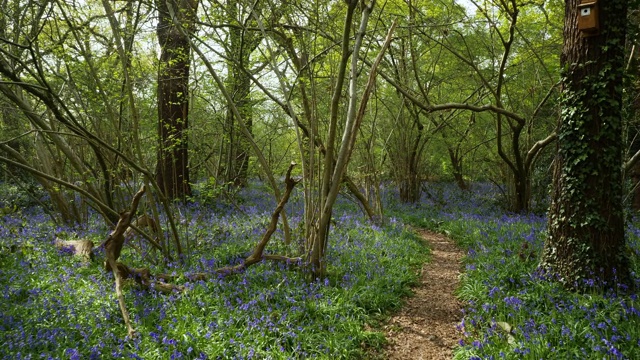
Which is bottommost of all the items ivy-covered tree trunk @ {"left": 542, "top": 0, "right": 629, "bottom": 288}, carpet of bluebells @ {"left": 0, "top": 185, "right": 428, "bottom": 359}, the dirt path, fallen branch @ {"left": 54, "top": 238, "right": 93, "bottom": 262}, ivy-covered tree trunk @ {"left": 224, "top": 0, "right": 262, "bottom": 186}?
the dirt path

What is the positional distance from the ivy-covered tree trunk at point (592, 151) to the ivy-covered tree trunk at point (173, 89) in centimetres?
453

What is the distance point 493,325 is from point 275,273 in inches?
104

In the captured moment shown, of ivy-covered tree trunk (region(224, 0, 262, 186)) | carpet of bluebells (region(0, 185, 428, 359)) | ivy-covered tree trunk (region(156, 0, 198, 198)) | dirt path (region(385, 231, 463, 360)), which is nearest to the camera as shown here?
carpet of bluebells (region(0, 185, 428, 359))

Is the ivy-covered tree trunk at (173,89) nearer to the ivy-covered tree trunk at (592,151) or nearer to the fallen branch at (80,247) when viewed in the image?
the fallen branch at (80,247)

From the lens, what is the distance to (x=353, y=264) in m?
5.73

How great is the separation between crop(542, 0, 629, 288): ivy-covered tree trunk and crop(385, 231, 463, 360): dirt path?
140 centimetres

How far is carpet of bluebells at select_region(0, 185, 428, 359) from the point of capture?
11.3 feet

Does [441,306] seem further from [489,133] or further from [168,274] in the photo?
[489,133]

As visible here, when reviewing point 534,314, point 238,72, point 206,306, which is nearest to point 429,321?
point 534,314

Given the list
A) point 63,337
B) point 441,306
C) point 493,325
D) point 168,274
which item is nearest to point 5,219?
point 168,274

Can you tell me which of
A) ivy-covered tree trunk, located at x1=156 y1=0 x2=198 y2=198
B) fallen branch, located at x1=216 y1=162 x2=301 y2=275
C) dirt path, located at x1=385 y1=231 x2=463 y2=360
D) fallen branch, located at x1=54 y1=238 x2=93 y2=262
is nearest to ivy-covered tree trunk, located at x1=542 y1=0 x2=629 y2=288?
dirt path, located at x1=385 y1=231 x2=463 y2=360

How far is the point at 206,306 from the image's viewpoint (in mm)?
4250

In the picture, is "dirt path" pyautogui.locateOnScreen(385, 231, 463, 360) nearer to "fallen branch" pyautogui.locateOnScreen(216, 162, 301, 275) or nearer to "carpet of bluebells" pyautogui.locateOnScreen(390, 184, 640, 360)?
"carpet of bluebells" pyautogui.locateOnScreen(390, 184, 640, 360)

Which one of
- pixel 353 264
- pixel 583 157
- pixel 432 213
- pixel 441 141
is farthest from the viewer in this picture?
pixel 441 141
